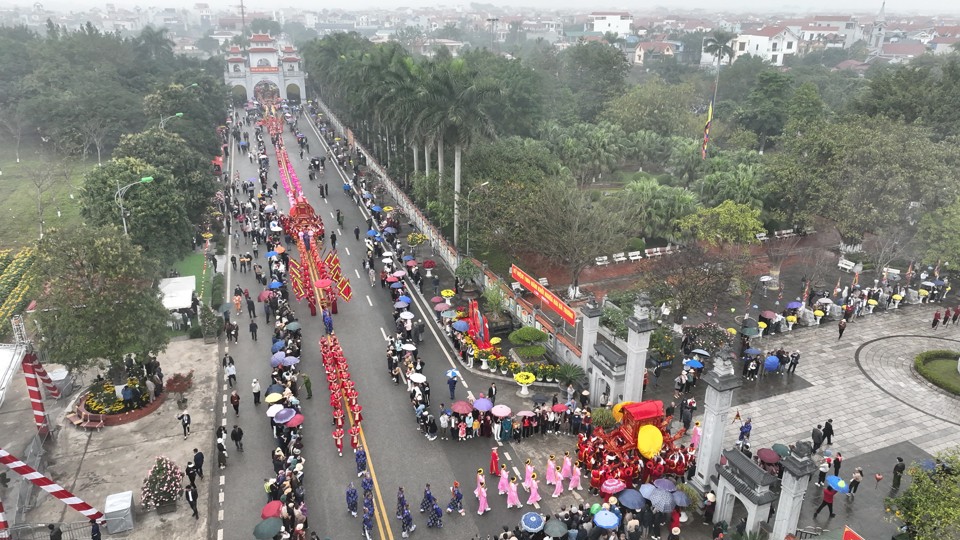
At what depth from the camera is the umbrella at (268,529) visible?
1659 cm

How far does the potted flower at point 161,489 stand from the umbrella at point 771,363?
22.3 m

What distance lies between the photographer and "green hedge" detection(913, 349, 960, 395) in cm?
2623

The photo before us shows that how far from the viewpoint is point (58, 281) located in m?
22.9

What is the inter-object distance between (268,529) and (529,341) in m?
14.5

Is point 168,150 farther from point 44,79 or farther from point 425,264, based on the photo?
point 44,79

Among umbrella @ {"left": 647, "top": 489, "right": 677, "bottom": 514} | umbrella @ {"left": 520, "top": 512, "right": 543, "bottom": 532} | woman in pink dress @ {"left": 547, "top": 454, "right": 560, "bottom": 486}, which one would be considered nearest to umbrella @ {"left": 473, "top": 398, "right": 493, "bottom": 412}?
woman in pink dress @ {"left": 547, "top": 454, "right": 560, "bottom": 486}

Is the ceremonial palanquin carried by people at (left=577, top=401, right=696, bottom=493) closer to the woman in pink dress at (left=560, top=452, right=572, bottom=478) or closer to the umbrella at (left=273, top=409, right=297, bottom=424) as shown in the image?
the woman in pink dress at (left=560, top=452, right=572, bottom=478)

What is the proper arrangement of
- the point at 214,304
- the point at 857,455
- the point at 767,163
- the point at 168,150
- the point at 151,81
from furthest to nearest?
the point at 151,81
the point at 767,163
the point at 168,150
the point at 214,304
the point at 857,455

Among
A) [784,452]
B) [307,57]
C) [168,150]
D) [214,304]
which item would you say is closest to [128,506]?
[214,304]

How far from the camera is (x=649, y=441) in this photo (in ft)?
64.1

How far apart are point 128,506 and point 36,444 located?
17.5 ft

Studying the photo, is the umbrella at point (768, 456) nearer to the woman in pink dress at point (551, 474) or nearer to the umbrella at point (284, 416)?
the woman in pink dress at point (551, 474)

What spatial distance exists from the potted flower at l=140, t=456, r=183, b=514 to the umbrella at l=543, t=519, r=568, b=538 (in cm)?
1106

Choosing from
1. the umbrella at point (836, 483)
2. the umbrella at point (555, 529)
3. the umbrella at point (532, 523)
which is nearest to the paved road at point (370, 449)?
the umbrella at point (532, 523)
